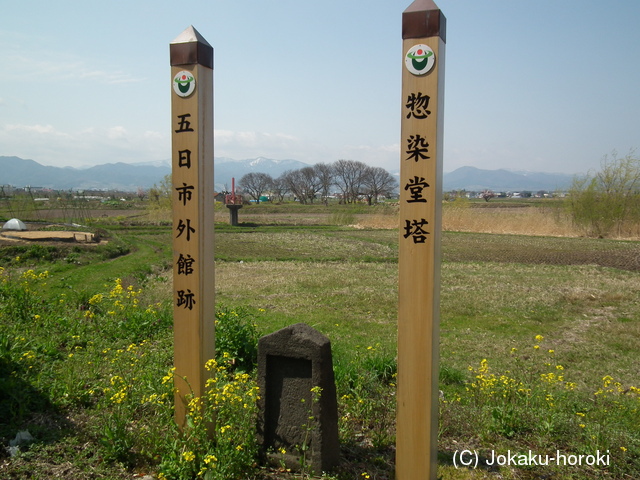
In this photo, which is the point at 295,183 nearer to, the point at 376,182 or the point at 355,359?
the point at 376,182

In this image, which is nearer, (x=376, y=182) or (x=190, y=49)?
(x=190, y=49)

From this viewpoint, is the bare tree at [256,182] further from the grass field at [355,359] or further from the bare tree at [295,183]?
the grass field at [355,359]

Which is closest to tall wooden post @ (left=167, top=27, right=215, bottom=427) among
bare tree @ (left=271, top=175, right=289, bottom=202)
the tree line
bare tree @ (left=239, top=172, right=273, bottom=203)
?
the tree line

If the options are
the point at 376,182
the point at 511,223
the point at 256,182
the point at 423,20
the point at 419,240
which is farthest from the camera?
the point at 256,182

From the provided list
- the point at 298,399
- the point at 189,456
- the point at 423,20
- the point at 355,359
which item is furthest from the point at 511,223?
the point at 189,456

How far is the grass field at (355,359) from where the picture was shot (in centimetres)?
356

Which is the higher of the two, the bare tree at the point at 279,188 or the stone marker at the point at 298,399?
the bare tree at the point at 279,188

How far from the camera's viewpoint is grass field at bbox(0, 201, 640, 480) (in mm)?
3557

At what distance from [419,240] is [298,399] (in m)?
1.37

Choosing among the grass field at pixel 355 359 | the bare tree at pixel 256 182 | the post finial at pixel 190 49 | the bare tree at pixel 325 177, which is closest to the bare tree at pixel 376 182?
the bare tree at pixel 325 177

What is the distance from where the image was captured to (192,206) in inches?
146

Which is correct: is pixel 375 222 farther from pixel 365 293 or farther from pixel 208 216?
pixel 208 216

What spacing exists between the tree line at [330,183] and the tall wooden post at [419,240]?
62.1 m

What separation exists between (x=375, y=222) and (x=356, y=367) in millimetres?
29156
